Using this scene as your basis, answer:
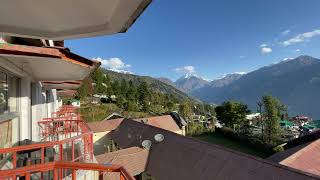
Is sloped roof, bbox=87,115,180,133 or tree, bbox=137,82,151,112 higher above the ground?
tree, bbox=137,82,151,112

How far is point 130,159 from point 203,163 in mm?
5516

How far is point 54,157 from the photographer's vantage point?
5.74m

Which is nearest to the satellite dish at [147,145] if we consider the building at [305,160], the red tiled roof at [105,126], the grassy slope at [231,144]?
the building at [305,160]

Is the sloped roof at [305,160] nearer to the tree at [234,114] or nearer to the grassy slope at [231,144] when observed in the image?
the grassy slope at [231,144]

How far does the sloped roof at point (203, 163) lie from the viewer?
12828 millimetres

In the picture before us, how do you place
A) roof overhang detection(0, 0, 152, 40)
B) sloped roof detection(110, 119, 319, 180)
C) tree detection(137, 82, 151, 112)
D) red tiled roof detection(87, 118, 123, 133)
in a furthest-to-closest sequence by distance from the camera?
tree detection(137, 82, 151, 112) < red tiled roof detection(87, 118, 123, 133) < sloped roof detection(110, 119, 319, 180) < roof overhang detection(0, 0, 152, 40)

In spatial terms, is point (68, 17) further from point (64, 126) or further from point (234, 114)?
point (234, 114)

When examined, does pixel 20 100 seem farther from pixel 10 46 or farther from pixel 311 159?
pixel 311 159

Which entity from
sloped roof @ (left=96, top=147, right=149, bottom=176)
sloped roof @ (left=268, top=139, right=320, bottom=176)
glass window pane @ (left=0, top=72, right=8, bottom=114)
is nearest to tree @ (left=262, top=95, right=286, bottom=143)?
sloped roof @ (left=268, top=139, right=320, bottom=176)

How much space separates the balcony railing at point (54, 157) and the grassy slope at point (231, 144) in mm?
29855

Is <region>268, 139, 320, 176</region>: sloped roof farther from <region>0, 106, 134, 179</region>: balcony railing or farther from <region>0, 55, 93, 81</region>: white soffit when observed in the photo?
<region>0, 55, 93, 81</region>: white soffit

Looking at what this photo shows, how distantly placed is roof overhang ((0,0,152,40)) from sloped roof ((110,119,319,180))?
453 inches

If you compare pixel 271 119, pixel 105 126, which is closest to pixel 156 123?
pixel 105 126

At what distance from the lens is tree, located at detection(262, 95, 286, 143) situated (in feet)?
139
